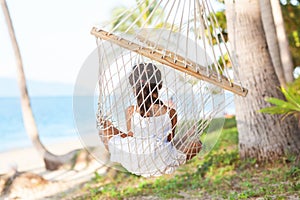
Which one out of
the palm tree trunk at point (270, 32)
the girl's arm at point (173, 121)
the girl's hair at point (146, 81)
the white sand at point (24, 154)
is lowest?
the white sand at point (24, 154)

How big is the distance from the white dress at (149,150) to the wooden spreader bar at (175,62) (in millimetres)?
245

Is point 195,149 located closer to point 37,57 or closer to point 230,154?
point 230,154

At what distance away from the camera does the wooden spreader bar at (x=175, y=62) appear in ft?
5.79

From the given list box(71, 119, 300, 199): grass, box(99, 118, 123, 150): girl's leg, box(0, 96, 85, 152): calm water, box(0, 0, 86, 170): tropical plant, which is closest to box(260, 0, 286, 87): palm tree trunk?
box(71, 119, 300, 199): grass

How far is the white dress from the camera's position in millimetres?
1884

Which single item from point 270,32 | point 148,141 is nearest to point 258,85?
point 270,32

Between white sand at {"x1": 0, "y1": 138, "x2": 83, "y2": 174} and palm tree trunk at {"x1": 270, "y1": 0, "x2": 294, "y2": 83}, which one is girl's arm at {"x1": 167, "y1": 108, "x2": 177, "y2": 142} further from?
white sand at {"x1": 0, "y1": 138, "x2": 83, "y2": 174}

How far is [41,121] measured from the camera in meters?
24.1

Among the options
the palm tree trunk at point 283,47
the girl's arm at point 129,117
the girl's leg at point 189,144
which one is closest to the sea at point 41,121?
the palm tree trunk at point 283,47

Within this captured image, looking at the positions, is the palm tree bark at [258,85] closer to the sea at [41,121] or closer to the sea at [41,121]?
the sea at [41,121]

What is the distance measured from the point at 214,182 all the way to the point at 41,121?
21233 millimetres

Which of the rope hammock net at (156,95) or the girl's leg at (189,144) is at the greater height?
the rope hammock net at (156,95)

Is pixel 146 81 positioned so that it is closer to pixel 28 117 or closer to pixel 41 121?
pixel 28 117

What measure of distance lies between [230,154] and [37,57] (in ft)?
70.3
